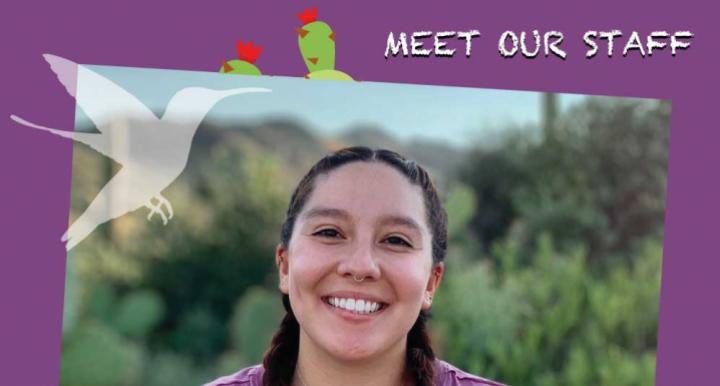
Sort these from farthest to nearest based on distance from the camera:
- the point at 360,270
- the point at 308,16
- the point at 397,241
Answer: the point at 308,16 → the point at 397,241 → the point at 360,270

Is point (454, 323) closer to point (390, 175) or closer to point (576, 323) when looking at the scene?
point (576, 323)

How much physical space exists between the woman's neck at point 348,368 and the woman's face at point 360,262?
0.14 ft

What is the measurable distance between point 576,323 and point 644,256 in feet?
2.54

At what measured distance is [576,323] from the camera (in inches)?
268

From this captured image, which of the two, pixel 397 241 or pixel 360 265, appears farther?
pixel 397 241

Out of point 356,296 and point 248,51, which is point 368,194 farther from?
point 248,51

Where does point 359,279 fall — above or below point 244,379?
above

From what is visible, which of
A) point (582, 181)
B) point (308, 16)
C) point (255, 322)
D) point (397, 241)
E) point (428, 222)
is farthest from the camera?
point (582, 181)

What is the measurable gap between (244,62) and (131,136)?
1.13m

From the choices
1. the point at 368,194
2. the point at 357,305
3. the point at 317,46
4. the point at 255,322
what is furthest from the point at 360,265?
the point at 255,322

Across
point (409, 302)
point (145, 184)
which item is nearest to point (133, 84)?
point (145, 184)

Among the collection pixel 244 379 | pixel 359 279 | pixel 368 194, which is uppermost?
pixel 368 194

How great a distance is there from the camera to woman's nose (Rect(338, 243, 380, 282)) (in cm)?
257

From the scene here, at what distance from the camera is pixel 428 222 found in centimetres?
279
